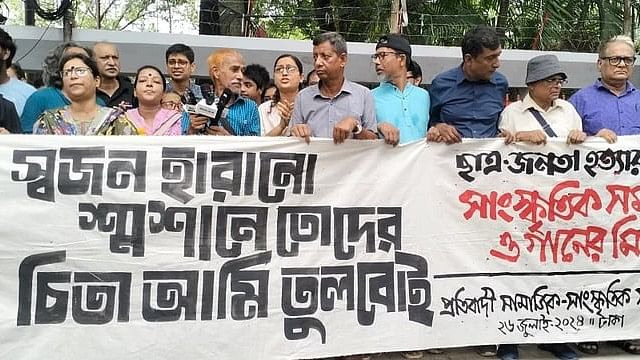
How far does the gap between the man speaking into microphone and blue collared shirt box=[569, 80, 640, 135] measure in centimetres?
198

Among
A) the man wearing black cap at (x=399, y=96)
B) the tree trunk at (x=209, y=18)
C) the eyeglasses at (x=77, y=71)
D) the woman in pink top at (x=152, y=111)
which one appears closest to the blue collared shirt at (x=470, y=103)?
the man wearing black cap at (x=399, y=96)

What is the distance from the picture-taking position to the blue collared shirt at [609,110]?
370 centimetres

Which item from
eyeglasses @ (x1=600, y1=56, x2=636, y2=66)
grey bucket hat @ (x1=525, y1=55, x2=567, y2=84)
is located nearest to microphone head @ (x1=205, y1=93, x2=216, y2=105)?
grey bucket hat @ (x1=525, y1=55, x2=567, y2=84)

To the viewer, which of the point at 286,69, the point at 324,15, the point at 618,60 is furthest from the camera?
the point at 324,15

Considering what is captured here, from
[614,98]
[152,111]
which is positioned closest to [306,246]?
[152,111]

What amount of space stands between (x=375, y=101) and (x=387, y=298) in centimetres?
114

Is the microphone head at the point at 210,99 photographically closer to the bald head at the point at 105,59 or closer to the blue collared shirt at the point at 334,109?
the blue collared shirt at the point at 334,109

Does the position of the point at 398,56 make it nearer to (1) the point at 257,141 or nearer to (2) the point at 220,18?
(1) the point at 257,141

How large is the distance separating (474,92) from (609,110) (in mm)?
842

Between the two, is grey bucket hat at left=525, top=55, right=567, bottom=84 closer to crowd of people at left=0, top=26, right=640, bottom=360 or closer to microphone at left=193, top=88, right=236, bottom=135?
crowd of people at left=0, top=26, right=640, bottom=360

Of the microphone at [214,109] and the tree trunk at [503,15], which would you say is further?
the tree trunk at [503,15]

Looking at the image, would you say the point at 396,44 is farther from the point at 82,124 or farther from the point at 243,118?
the point at 82,124

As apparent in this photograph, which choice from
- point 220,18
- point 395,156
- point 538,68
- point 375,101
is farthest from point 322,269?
point 220,18

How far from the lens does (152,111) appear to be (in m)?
3.43
